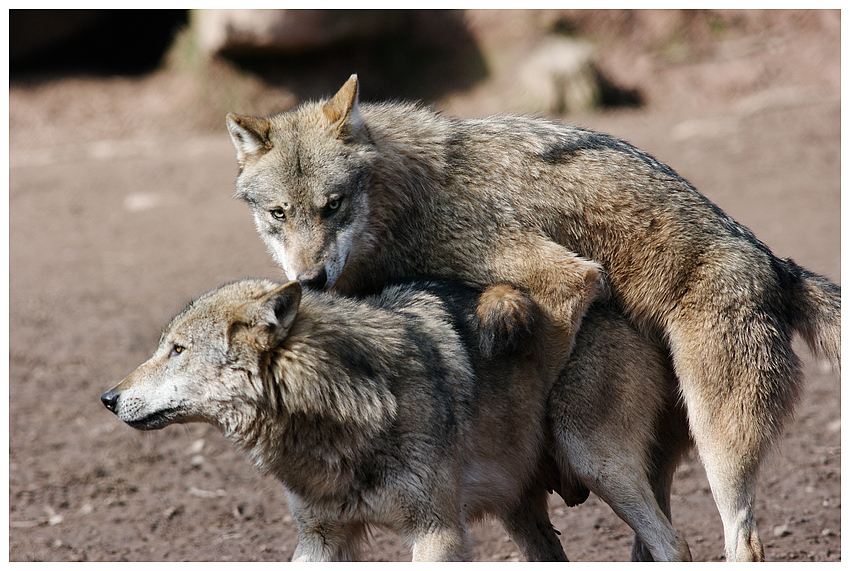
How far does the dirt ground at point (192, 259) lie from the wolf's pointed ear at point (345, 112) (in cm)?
275

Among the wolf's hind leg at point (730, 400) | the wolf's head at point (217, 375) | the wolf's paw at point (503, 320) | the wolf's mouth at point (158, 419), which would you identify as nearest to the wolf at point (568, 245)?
the wolf's hind leg at point (730, 400)

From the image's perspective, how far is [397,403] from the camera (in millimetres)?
4020

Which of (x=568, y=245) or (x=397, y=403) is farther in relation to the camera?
(x=568, y=245)

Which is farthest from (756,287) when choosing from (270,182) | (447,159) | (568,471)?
(270,182)

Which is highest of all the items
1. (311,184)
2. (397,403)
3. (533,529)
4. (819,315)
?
(311,184)

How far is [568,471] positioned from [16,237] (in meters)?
9.88

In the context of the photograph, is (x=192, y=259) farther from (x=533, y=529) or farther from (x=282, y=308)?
(x=282, y=308)

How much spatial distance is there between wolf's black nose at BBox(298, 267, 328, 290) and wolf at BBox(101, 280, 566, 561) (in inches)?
4.8

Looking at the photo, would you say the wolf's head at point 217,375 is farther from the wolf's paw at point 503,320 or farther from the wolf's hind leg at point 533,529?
the wolf's hind leg at point 533,529

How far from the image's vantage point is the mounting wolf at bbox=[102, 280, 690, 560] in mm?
3865

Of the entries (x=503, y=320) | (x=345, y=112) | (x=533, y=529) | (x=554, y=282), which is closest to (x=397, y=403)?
(x=503, y=320)

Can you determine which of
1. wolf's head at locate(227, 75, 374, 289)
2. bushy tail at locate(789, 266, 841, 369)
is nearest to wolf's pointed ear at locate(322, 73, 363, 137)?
wolf's head at locate(227, 75, 374, 289)

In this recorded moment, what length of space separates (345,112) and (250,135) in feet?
1.79

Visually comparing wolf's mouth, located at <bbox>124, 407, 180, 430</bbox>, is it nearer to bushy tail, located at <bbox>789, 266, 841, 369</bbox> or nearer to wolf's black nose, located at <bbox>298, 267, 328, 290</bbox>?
wolf's black nose, located at <bbox>298, 267, 328, 290</bbox>
